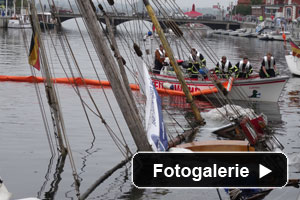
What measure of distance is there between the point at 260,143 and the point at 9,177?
6.88 metres

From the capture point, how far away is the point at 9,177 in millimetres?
14070

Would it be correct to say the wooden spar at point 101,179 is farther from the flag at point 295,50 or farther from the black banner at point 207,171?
the flag at point 295,50

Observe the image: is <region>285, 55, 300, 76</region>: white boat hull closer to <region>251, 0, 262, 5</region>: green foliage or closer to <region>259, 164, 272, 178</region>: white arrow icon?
<region>259, 164, 272, 178</region>: white arrow icon

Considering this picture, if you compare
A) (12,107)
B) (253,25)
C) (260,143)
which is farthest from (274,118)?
(253,25)

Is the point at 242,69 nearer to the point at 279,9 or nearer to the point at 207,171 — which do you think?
the point at 207,171

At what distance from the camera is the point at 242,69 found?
2909 cm

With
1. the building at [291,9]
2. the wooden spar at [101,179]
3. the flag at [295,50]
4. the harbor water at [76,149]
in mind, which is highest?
the wooden spar at [101,179]

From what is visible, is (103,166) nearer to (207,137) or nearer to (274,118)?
(207,137)

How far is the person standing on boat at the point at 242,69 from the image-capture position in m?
28.7

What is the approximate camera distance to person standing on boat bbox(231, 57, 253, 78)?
28734mm

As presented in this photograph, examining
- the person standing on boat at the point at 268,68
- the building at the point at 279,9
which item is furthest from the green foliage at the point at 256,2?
the person standing on boat at the point at 268,68

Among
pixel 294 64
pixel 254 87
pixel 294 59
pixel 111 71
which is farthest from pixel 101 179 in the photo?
pixel 294 64

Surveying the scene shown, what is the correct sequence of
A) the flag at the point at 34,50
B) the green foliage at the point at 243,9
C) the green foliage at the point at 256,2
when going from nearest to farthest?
1. the flag at the point at 34,50
2. the green foliage at the point at 256,2
3. the green foliage at the point at 243,9

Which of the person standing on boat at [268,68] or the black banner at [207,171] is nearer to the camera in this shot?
the black banner at [207,171]
